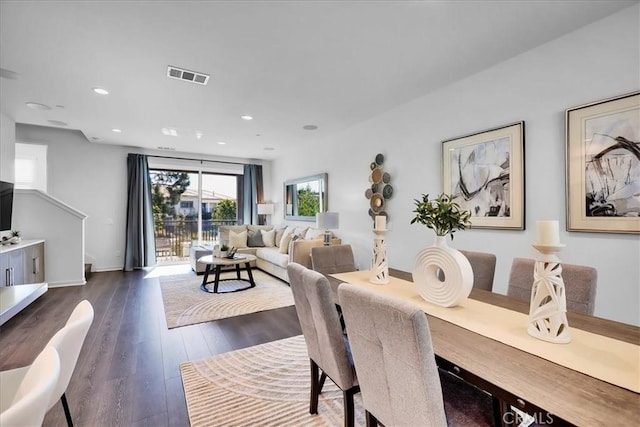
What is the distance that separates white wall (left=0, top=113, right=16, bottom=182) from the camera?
162 inches

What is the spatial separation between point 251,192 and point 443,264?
22.0ft

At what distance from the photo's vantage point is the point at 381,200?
4.09 metres

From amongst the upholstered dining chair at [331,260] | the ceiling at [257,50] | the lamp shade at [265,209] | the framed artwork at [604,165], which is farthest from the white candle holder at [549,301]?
the lamp shade at [265,209]

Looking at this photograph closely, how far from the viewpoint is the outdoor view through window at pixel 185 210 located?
674cm

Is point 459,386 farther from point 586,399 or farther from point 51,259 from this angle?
point 51,259

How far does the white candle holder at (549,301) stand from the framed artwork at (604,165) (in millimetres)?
1445

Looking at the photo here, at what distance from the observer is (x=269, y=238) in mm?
6504

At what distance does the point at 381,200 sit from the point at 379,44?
2.12 metres

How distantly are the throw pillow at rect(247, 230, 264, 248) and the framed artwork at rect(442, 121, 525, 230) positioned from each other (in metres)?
4.38

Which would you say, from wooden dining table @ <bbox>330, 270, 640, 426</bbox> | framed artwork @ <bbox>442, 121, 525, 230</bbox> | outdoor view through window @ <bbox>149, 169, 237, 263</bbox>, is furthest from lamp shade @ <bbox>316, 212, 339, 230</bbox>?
outdoor view through window @ <bbox>149, 169, 237, 263</bbox>

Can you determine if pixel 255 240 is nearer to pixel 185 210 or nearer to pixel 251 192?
pixel 251 192

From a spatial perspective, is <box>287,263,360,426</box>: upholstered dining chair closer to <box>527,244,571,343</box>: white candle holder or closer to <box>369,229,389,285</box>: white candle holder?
<box>369,229,389,285</box>: white candle holder

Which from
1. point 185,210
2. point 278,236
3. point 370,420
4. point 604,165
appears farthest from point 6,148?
point 604,165

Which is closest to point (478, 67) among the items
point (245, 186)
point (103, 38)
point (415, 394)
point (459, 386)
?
point (459, 386)
